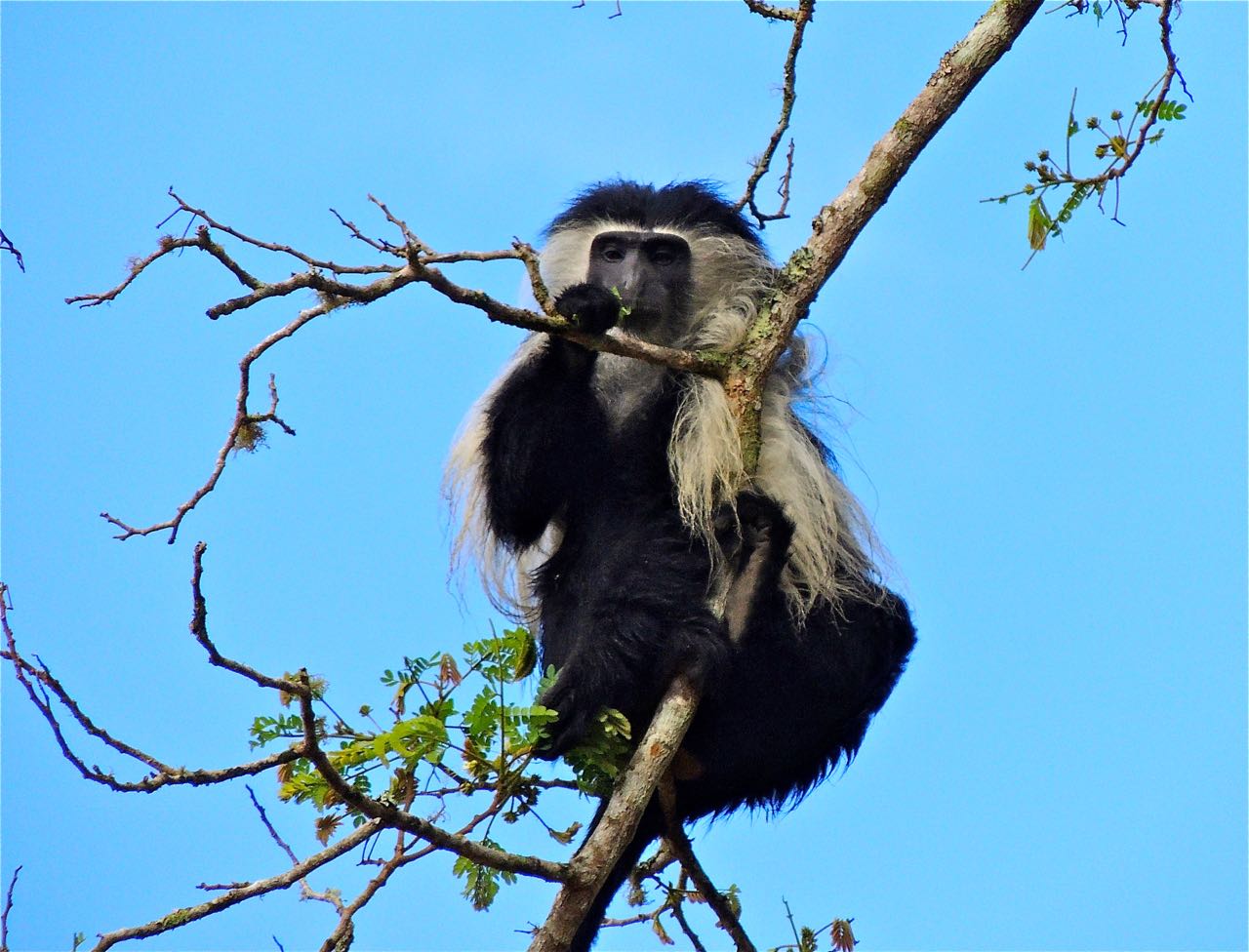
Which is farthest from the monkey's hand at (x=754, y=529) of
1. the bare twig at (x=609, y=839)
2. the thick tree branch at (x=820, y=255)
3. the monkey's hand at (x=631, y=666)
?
the bare twig at (x=609, y=839)

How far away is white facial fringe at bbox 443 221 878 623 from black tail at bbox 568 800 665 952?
3.07 ft

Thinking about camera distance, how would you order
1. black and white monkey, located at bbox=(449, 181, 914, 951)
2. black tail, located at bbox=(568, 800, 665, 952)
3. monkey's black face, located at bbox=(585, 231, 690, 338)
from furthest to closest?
1. monkey's black face, located at bbox=(585, 231, 690, 338)
2. black tail, located at bbox=(568, 800, 665, 952)
3. black and white monkey, located at bbox=(449, 181, 914, 951)

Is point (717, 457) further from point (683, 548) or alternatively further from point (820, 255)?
point (820, 255)

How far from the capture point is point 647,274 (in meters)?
5.34

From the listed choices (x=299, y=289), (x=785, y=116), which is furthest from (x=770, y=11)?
(x=299, y=289)

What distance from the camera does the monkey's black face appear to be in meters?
5.21

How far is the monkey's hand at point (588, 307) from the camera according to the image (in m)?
4.22

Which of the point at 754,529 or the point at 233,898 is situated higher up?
the point at 754,529

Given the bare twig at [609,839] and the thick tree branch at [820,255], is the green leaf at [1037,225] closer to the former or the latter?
the thick tree branch at [820,255]

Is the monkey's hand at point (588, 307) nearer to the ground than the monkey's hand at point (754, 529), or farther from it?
farther from it

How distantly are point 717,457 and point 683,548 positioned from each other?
388 millimetres

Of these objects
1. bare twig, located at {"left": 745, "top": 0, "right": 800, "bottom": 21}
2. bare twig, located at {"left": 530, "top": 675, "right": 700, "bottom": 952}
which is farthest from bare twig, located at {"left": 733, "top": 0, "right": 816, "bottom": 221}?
bare twig, located at {"left": 530, "top": 675, "right": 700, "bottom": 952}

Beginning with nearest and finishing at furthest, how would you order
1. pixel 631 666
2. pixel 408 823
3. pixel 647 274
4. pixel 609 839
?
pixel 408 823 < pixel 609 839 < pixel 631 666 < pixel 647 274

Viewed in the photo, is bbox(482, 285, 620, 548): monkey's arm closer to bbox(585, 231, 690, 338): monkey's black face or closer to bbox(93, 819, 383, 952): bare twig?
bbox(585, 231, 690, 338): monkey's black face
